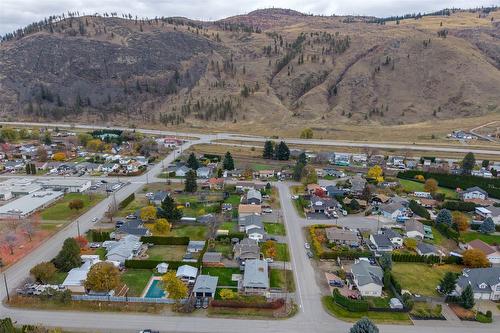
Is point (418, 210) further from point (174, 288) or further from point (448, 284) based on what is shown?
point (174, 288)

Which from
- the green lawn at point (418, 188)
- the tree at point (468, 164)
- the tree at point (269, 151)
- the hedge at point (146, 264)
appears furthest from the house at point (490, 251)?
the tree at point (269, 151)

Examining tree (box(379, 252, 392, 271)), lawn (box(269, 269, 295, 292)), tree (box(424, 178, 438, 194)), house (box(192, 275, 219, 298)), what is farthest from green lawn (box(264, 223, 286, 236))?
tree (box(424, 178, 438, 194))

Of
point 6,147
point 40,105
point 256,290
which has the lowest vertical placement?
point 256,290

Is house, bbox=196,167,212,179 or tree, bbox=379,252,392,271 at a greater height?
house, bbox=196,167,212,179

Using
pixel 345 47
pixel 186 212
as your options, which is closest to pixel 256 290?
pixel 186 212

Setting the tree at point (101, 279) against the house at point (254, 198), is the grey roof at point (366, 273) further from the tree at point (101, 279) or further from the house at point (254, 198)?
the tree at point (101, 279)

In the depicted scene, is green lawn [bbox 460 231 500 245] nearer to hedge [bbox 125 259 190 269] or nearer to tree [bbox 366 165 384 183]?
tree [bbox 366 165 384 183]

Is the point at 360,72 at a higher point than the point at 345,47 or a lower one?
lower

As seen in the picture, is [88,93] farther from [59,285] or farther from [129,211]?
[59,285]
